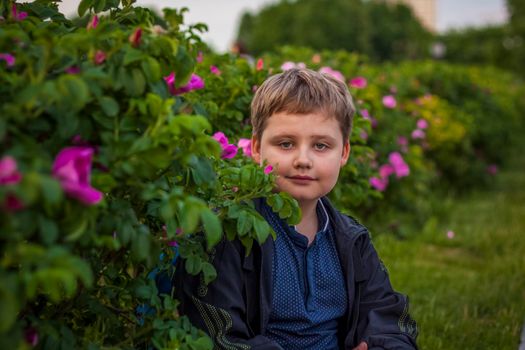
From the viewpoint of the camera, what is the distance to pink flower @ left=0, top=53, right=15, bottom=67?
151 cm

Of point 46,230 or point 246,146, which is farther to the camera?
point 246,146

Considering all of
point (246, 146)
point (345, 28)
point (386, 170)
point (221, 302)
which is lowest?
point (345, 28)

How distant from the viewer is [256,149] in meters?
2.67

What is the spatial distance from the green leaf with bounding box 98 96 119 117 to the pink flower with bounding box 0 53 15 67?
0.66ft

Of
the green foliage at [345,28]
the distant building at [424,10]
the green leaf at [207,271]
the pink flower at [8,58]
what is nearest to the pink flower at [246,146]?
the green leaf at [207,271]

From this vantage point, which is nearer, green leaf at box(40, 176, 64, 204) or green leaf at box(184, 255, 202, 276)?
green leaf at box(40, 176, 64, 204)

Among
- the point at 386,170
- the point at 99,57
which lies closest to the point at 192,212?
the point at 99,57

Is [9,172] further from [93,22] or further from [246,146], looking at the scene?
[246,146]

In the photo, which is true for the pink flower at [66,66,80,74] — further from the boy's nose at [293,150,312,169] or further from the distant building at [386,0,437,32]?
the distant building at [386,0,437,32]

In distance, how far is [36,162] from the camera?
4.29 ft

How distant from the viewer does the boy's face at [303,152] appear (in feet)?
7.98

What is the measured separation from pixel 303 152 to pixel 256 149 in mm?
291

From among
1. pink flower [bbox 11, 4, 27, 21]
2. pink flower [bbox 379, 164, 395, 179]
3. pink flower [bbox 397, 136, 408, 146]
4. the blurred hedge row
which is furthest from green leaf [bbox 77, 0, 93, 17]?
pink flower [bbox 397, 136, 408, 146]

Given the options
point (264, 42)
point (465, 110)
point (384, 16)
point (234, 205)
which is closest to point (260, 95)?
point (234, 205)
